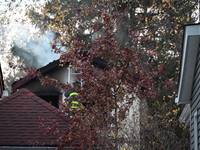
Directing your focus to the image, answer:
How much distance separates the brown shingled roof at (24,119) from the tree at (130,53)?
1.95 metres

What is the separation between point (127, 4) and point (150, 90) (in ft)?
46.4

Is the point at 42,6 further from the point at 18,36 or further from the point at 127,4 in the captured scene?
the point at 18,36

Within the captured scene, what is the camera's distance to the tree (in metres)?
13.9

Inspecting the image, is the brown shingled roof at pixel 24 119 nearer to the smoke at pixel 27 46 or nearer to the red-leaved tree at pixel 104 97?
the red-leaved tree at pixel 104 97

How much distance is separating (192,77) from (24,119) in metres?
6.22

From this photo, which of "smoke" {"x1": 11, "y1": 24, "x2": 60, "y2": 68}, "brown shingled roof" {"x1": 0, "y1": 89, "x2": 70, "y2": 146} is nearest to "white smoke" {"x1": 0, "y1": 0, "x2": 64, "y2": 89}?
"smoke" {"x1": 11, "y1": 24, "x2": 60, "y2": 68}

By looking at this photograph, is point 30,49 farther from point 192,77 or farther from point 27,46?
point 192,77

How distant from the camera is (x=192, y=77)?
12.8m

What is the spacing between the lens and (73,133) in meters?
14.0

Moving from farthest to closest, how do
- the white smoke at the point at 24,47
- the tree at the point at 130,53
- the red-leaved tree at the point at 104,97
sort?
the white smoke at the point at 24,47 < the tree at the point at 130,53 < the red-leaved tree at the point at 104,97

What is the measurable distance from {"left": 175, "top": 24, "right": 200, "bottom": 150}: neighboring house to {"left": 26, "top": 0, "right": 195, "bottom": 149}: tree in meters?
1.25

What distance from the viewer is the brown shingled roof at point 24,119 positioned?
15852mm

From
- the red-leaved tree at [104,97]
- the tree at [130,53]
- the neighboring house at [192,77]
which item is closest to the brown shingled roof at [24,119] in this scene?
the red-leaved tree at [104,97]

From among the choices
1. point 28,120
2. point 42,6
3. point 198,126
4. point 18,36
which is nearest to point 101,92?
point 198,126
